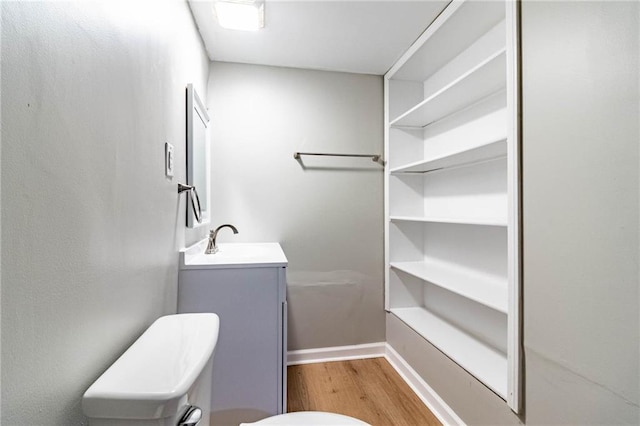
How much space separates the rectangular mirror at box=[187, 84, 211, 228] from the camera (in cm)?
151

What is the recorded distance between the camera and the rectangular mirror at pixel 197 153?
151 cm

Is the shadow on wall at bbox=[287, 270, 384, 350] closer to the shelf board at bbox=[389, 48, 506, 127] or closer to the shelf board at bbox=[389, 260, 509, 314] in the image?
the shelf board at bbox=[389, 260, 509, 314]

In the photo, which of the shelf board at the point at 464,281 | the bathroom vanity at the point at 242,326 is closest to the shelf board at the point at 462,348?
the shelf board at the point at 464,281

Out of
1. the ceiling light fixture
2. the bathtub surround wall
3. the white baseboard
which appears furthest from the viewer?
the white baseboard

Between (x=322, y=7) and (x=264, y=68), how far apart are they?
776mm

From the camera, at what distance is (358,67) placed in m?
2.22

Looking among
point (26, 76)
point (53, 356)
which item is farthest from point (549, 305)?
point (26, 76)

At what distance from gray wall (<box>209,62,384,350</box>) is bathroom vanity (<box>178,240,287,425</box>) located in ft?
2.58

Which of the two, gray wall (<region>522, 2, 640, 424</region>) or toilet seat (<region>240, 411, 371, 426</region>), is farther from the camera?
toilet seat (<region>240, 411, 371, 426</region>)

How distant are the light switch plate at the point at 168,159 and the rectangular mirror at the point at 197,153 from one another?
0.31m

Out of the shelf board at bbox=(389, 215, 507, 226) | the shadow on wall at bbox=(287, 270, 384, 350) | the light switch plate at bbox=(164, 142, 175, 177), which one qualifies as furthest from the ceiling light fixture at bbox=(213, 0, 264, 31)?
the shadow on wall at bbox=(287, 270, 384, 350)

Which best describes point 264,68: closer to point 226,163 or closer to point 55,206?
point 226,163

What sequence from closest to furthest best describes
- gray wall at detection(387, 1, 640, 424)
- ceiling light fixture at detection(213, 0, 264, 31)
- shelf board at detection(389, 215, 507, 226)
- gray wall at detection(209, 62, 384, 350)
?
gray wall at detection(387, 1, 640, 424), shelf board at detection(389, 215, 507, 226), ceiling light fixture at detection(213, 0, 264, 31), gray wall at detection(209, 62, 384, 350)

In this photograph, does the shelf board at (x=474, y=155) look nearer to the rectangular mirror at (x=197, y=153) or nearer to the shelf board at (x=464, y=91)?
the shelf board at (x=464, y=91)
